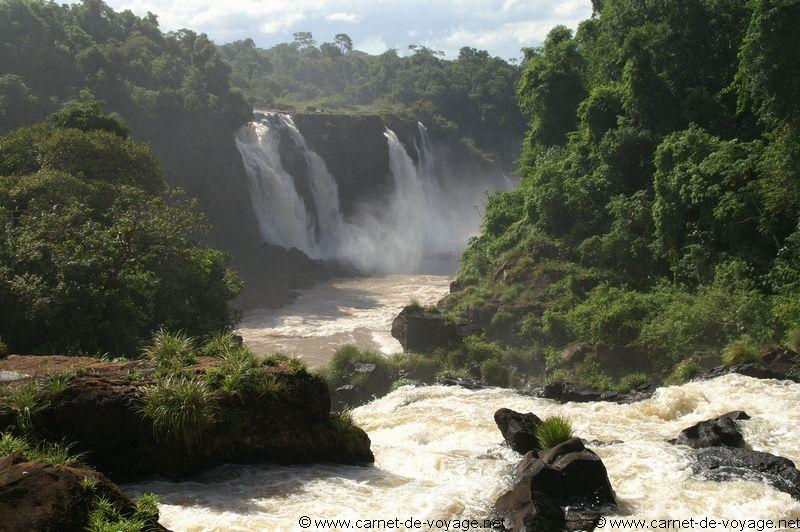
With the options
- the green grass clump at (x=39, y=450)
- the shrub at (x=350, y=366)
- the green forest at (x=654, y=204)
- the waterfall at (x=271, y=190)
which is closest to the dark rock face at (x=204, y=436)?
the green grass clump at (x=39, y=450)

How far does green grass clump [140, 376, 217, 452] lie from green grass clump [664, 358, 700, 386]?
38.0 feet

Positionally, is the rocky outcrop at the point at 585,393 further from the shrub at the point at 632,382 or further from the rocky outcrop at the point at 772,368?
the rocky outcrop at the point at 772,368

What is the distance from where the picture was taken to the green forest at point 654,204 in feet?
59.7

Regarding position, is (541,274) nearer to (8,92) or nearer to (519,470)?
(519,470)

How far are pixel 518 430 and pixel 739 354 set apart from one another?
756cm

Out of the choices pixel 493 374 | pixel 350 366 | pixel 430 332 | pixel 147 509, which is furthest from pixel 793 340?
pixel 147 509

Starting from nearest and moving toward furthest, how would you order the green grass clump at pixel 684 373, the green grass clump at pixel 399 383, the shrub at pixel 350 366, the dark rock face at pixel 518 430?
the dark rock face at pixel 518 430
the green grass clump at pixel 684 373
the green grass clump at pixel 399 383
the shrub at pixel 350 366

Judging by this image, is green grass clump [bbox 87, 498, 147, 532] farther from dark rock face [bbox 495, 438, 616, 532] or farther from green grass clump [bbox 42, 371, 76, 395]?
dark rock face [bbox 495, 438, 616, 532]

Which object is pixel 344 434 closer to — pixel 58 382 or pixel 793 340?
pixel 58 382

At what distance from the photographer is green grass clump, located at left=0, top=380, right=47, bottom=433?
857 cm

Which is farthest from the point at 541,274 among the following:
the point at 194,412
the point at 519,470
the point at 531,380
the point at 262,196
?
→ the point at 262,196

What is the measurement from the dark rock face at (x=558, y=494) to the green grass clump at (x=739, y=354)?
26.4 ft

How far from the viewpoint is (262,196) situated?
42.3 metres

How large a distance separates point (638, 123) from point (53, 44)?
32377 mm
